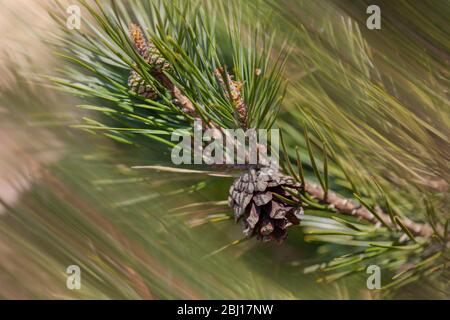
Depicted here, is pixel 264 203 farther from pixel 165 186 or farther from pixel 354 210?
pixel 165 186

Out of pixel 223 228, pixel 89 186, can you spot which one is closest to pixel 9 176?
pixel 89 186

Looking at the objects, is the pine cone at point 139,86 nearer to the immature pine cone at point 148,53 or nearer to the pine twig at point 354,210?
the immature pine cone at point 148,53

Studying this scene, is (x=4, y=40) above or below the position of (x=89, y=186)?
above

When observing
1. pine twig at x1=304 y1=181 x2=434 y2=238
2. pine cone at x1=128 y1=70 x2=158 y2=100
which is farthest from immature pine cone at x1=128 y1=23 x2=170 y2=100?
pine twig at x1=304 y1=181 x2=434 y2=238
